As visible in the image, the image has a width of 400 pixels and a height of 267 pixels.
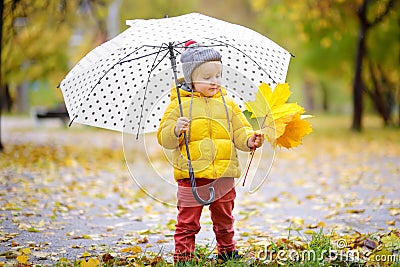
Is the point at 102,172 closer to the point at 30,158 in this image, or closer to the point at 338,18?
the point at 30,158

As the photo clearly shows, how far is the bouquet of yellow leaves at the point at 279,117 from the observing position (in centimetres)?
389

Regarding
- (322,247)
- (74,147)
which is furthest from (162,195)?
(74,147)

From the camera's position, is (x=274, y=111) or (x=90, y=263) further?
(x=90, y=263)

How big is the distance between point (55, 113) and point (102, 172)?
1236 cm

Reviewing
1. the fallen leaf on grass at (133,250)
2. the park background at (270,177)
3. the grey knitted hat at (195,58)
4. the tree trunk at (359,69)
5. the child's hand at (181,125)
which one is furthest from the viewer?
the tree trunk at (359,69)

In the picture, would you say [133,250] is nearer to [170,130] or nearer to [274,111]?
[170,130]

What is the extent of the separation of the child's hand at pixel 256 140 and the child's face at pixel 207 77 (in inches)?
16.2

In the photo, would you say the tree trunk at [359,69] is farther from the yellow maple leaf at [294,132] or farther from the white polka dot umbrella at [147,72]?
the yellow maple leaf at [294,132]

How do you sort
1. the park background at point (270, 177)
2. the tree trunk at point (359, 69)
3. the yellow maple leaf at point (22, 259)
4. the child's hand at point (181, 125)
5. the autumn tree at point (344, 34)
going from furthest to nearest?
the autumn tree at point (344, 34) → the tree trunk at point (359, 69) → the park background at point (270, 177) → the yellow maple leaf at point (22, 259) → the child's hand at point (181, 125)

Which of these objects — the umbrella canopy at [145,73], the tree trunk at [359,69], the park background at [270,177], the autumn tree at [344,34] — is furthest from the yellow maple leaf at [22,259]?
the tree trunk at [359,69]

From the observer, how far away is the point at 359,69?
18.4 metres

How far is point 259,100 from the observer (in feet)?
13.3

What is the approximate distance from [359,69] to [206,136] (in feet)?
50.5

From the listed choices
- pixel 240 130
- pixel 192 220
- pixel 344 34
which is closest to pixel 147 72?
pixel 240 130
